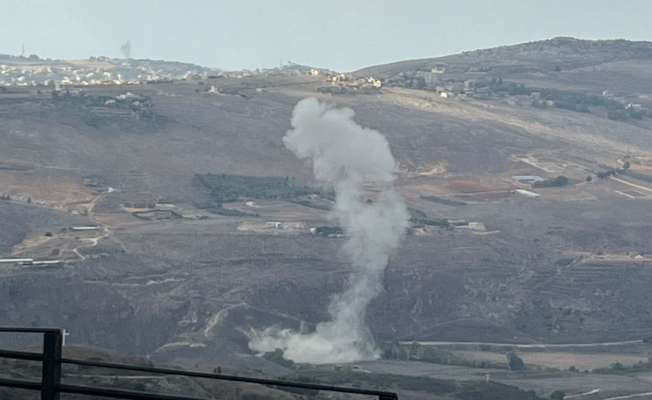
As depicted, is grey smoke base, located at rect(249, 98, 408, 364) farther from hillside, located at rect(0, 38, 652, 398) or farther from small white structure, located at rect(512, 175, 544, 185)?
small white structure, located at rect(512, 175, 544, 185)

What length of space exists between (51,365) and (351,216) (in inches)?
4135

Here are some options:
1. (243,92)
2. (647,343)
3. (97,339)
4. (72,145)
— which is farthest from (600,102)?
(97,339)

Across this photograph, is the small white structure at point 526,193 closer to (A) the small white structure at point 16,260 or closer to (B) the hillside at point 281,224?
(B) the hillside at point 281,224

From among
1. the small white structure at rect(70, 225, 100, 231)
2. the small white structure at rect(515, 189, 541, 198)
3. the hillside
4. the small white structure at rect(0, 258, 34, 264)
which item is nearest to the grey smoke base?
the hillside

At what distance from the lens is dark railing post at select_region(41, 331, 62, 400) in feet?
A: 29.8

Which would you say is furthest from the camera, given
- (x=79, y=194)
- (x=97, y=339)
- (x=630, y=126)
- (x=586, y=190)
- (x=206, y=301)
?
(x=630, y=126)

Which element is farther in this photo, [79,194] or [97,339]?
[79,194]

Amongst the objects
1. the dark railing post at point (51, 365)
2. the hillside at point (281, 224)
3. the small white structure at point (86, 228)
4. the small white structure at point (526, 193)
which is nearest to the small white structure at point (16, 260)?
the hillside at point (281, 224)

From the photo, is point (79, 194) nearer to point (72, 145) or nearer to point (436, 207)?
point (72, 145)

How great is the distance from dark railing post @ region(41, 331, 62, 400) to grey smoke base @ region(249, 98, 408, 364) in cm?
7758

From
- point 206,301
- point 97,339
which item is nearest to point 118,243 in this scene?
point 206,301

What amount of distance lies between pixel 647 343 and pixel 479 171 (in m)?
45.7

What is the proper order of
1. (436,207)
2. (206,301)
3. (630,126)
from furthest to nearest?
(630,126)
(436,207)
(206,301)

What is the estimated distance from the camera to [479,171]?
462ft
